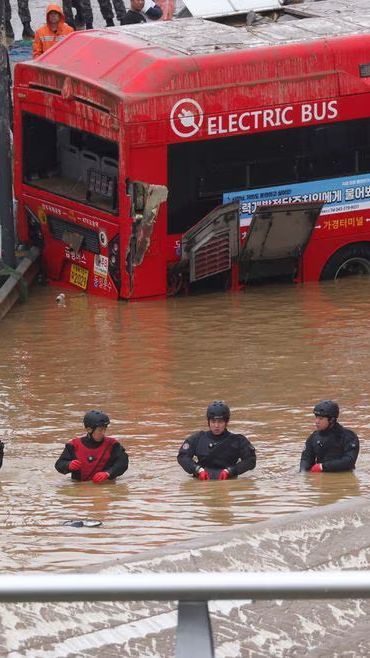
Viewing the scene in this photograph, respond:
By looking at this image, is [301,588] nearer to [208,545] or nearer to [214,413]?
[208,545]

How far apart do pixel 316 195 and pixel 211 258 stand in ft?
5.19

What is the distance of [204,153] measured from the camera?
18.8m

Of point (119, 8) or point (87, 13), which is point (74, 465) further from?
point (119, 8)

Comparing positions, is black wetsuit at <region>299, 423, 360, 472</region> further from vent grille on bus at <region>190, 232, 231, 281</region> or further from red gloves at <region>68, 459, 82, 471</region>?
vent grille on bus at <region>190, 232, 231, 281</region>

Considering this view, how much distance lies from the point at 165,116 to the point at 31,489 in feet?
25.6

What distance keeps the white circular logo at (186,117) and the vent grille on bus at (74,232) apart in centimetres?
162

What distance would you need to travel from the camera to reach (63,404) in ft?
49.9

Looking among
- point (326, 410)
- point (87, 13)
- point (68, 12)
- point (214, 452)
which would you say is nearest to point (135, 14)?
point (87, 13)

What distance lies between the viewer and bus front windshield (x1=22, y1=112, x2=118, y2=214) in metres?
19.6

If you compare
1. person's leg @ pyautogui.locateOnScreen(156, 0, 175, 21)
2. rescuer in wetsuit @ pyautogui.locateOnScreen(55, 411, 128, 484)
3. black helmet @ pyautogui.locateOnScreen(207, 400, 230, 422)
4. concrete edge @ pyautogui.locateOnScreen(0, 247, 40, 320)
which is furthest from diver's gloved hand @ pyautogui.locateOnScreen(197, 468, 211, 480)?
person's leg @ pyautogui.locateOnScreen(156, 0, 175, 21)

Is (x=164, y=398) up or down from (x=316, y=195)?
down

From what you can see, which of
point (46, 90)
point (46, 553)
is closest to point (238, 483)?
point (46, 553)

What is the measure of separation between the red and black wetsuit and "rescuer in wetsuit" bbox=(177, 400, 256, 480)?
1.57 feet

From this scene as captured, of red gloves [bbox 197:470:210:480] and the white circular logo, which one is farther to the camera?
the white circular logo
